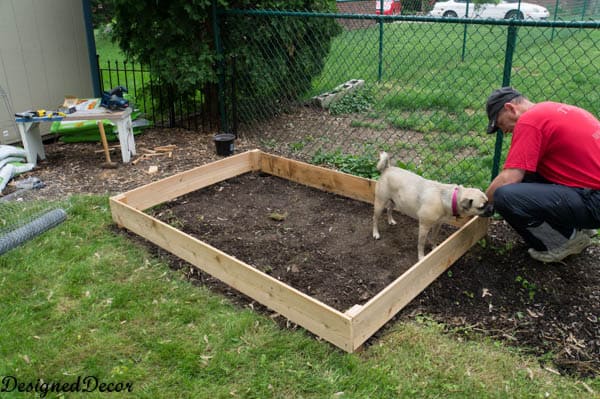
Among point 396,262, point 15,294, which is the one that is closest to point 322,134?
point 396,262

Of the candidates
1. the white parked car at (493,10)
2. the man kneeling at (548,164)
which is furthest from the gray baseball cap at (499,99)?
the white parked car at (493,10)

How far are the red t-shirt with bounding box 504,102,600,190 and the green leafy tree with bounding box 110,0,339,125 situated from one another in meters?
4.46

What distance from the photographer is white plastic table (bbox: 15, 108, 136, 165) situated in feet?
19.2

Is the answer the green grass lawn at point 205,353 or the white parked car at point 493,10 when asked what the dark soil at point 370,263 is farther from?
the white parked car at point 493,10

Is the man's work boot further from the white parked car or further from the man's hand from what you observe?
the white parked car

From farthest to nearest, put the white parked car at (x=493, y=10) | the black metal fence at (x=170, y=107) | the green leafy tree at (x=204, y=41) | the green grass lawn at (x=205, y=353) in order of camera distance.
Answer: the white parked car at (x=493, y=10) → the black metal fence at (x=170, y=107) → the green leafy tree at (x=204, y=41) → the green grass lawn at (x=205, y=353)

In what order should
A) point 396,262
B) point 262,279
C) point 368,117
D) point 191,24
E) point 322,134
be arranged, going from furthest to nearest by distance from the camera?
point 368,117 < point 322,134 < point 191,24 < point 396,262 < point 262,279

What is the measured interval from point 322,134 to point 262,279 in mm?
4248

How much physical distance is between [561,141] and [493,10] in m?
19.8

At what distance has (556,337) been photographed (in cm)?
303

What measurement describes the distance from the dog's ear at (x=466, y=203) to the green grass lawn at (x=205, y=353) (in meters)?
0.86

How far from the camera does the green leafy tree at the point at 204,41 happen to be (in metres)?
6.52

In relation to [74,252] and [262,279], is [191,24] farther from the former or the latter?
[262,279]

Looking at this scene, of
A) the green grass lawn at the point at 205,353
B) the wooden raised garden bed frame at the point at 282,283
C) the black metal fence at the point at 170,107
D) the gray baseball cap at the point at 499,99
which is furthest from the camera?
the black metal fence at the point at 170,107
